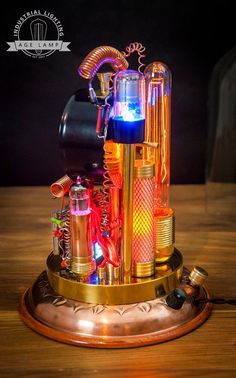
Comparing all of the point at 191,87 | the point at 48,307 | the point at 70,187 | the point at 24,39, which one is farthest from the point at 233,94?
the point at 48,307

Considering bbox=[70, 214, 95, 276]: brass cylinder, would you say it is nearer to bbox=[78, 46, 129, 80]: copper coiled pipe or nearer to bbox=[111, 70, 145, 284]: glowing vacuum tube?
bbox=[111, 70, 145, 284]: glowing vacuum tube

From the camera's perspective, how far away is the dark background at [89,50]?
154cm

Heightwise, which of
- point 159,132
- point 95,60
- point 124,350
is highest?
point 95,60

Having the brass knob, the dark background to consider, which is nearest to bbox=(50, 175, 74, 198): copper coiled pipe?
the brass knob

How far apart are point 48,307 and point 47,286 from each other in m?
0.06

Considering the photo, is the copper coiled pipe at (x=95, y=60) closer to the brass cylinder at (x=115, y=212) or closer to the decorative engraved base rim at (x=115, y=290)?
the brass cylinder at (x=115, y=212)

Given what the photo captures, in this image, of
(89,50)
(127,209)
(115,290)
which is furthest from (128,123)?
(89,50)

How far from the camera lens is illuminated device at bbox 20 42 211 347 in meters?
0.93

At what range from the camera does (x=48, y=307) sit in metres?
0.98

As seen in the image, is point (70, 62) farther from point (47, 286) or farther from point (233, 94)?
point (47, 286)

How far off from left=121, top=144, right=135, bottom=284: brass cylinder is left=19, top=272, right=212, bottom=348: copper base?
55mm

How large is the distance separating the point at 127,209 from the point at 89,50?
0.72 m

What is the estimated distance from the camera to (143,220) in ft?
3.21

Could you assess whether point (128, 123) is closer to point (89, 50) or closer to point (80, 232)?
point (80, 232)
